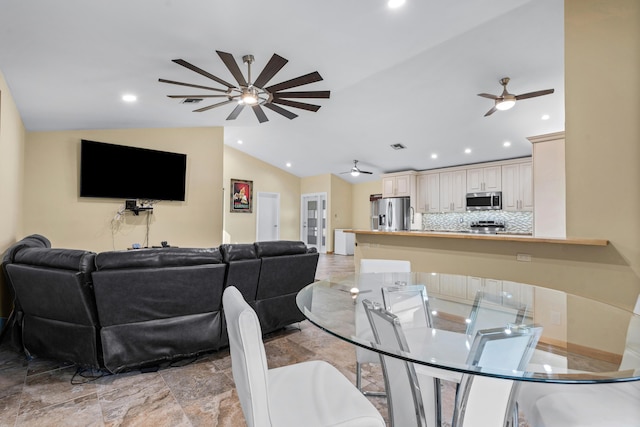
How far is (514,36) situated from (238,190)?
6999mm

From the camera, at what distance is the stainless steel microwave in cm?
645

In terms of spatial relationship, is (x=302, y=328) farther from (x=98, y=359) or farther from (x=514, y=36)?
(x=514, y=36)

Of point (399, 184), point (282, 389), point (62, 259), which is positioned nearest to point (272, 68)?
point (62, 259)

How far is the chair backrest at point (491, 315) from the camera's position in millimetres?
1540

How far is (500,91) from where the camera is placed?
14.4 feet

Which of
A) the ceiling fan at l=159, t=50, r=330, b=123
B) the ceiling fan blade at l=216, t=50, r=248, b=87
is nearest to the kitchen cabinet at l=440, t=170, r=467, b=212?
the ceiling fan at l=159, t=50, r=330, b=123

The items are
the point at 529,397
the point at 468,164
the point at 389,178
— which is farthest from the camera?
the point at 389,178

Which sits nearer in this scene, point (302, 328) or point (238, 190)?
point (302, 328)

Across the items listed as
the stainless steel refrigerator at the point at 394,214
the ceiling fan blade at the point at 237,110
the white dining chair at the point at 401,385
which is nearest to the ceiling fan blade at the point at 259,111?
the ceiling fan blade at the point at 237,110

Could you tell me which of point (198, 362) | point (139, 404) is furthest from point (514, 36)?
point (139, 404)

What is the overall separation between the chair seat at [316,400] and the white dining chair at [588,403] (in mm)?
613

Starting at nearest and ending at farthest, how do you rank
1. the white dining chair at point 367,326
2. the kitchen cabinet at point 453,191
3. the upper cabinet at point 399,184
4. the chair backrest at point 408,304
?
the white dining chair at point 367,326
the chair backrest at point 408,304
the kitchen cabinet at point 453,191
the upper cabinet at point 399,184

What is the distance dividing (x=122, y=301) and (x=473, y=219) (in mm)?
7037

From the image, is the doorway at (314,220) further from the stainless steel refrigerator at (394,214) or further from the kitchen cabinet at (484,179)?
the kitchen cabinet at (484,179)
